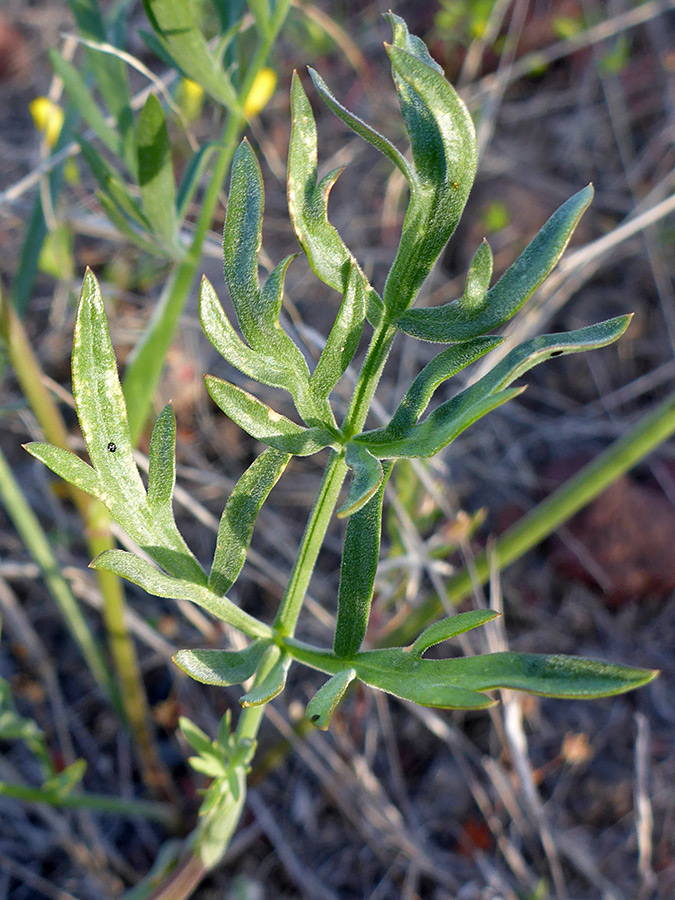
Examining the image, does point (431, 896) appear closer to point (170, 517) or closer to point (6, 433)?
point (170, 517)

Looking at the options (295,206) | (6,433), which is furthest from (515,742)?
(6,433)

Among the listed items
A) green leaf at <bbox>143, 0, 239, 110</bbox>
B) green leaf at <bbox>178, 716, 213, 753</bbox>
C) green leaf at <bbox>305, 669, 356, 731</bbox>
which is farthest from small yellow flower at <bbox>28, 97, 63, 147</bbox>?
green leaf at <bbox>305, 669, 356, 731</bbox>

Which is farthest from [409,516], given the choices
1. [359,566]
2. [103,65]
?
[103,65]

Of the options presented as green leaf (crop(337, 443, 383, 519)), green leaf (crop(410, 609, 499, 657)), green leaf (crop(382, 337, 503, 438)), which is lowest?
green leaf (crop(410, 609, 499, 657))

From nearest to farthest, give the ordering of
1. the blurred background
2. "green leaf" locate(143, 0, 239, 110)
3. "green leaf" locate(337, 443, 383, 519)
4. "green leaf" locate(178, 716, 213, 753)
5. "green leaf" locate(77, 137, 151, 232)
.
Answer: "green leaf" locate(337, 443, 383, 519) < "green leaf" locate(178, 716, 213, 753) < "green leaf" locate(143, 0, 239, 110) < "green leaf" locate(77, 137, 151, 232) < the blurred background

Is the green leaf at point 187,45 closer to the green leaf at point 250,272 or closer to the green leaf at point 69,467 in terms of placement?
the green leaf at point 250,272

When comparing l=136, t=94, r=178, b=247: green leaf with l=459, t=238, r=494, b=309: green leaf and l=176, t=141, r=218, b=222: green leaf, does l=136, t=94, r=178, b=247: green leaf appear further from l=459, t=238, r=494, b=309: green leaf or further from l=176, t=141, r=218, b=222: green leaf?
l=459, t=238, r=494, b=309: green leaf

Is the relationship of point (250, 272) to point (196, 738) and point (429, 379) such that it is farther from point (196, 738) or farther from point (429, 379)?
point (196, 738)
